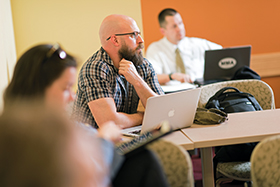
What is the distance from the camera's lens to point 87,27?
15.0ft

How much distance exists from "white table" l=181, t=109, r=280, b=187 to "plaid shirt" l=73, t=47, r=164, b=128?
53 cm

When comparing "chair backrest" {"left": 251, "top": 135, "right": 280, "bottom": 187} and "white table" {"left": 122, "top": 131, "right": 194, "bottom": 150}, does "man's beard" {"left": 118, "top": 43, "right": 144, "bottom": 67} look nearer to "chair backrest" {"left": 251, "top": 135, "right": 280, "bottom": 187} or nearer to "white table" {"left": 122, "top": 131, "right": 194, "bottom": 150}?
"white table" {"left": 122, "top": 131, "right": 194, "bottom": 150}

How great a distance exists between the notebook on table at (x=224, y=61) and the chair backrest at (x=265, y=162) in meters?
2.22

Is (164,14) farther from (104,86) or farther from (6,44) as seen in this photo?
(104,86)

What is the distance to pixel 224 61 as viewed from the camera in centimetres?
362

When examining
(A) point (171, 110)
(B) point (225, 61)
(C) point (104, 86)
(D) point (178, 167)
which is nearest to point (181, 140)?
(A) point (171, 110)

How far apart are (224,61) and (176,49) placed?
116 centimetres

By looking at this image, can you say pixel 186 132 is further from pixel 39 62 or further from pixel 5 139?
pixel 5 139

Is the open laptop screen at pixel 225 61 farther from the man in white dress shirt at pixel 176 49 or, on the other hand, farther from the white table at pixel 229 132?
the white table at pixel 229 132

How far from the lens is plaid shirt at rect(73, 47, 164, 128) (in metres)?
2.12

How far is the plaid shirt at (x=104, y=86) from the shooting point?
212 centimetres

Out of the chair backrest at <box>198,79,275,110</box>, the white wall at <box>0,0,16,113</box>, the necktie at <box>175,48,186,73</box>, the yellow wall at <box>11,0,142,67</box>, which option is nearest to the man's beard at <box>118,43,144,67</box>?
the chair backrest at <box>198,79,275,110</box>

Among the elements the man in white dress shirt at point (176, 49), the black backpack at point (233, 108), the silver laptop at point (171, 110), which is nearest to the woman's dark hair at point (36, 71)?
the silver laptop at point (171, 110)

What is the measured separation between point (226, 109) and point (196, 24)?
9.09ft
